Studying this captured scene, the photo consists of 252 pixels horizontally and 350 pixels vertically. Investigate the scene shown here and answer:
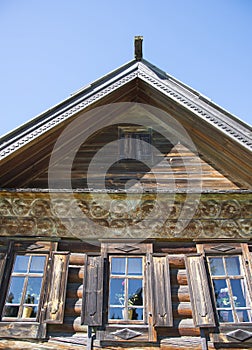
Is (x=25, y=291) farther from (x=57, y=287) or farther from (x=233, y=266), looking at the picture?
(x=233, y=266)

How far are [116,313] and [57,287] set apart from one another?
0.97m

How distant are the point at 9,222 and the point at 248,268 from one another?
396 cm

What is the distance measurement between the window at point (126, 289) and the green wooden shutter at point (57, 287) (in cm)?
72

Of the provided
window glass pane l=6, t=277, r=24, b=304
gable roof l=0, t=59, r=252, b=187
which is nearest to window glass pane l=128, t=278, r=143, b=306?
window glass pane l=6, t=277, r=24, b=304

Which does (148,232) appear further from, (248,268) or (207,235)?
(248,268)

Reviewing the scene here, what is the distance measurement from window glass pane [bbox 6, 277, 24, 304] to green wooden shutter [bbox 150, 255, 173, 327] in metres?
2.05

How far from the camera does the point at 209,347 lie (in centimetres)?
446

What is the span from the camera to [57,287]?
4.86 m

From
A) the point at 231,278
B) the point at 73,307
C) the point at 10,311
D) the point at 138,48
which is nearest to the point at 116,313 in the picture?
the point at 73,307

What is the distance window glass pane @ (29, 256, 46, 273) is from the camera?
205 inches

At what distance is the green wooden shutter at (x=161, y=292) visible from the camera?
180 inches

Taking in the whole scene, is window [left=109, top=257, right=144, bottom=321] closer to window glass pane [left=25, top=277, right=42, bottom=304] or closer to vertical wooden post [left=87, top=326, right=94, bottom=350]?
vertical wooden post [left=87, top=326, right=94, bottom=350]

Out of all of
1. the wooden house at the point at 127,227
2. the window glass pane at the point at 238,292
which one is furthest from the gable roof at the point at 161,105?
the window glass pane at the point at 238,292

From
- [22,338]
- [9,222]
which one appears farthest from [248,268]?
[9,222]
